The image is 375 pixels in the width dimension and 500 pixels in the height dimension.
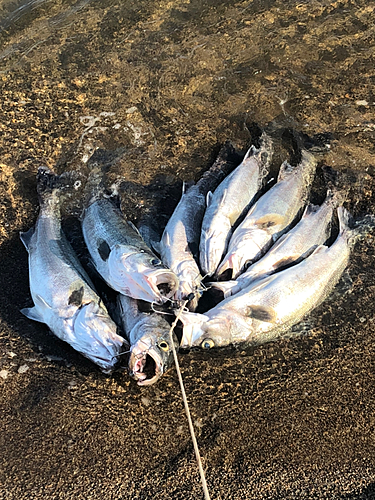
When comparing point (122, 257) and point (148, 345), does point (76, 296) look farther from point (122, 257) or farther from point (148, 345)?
point (148, 345)

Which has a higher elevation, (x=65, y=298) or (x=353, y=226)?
(x=65, y=298)

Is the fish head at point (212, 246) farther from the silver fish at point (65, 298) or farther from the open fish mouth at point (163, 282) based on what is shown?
the silver fish at point (65, 298)

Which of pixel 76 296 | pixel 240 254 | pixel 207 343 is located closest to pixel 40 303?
pixel 76 296

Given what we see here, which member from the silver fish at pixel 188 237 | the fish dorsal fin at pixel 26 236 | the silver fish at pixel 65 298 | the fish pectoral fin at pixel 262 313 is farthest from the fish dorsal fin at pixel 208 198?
the fish dorsal fin at pixel 26 236

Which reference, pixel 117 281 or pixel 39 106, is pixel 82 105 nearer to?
pixel 39 106

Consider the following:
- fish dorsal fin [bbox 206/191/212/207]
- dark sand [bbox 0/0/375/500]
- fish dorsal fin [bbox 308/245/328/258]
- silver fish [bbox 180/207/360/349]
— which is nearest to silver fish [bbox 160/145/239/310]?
fish dorsal fin [bbox 206/191/212/207]

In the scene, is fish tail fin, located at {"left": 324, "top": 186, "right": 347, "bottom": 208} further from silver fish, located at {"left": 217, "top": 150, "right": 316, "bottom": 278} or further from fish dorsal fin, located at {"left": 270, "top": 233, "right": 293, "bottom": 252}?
fish dorsal fin, located at {"left": 270, "top": 233, "right": 293, "bottom": 252}
